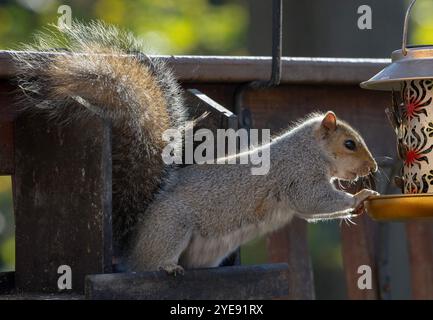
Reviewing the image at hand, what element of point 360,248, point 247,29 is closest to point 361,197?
point 360,248

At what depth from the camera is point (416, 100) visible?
336cm

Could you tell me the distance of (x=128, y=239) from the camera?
3.54m

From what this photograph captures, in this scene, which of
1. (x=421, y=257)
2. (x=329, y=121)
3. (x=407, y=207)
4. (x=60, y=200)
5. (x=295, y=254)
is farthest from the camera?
(x=421, y=257)

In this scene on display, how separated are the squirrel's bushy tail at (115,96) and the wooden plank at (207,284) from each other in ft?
Answer: 1.23

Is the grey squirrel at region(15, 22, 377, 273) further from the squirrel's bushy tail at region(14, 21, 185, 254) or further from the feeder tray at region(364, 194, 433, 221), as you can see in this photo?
the feeder tray at region(364, 194, 433, 221)

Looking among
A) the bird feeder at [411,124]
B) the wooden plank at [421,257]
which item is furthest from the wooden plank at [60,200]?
the wooden plank at [421,257]

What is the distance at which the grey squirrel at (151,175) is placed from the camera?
3432 mm

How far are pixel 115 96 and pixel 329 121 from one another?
823 mm

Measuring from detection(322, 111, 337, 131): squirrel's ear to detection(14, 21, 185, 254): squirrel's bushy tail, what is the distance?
0.55 m

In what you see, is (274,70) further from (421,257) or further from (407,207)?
(421,257)

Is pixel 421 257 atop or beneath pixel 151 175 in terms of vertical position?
beneath
